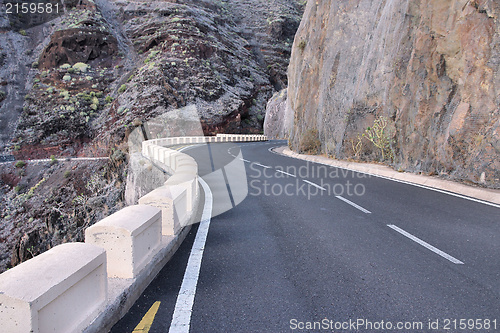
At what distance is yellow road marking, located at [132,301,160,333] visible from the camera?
2.78 m

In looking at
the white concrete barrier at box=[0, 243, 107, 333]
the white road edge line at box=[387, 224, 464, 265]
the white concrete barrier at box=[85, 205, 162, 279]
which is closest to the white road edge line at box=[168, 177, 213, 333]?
the white concrete barrier at box=[85, 205, 162, 279]

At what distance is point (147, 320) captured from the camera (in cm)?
291

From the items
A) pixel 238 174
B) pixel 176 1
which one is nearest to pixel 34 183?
pixel 238 174

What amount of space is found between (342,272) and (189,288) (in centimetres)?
176

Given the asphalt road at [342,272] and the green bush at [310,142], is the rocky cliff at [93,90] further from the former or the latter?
the asphalt road at [342,272]

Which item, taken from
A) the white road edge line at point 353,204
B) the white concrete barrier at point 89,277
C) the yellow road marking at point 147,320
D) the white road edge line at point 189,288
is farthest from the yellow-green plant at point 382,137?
the yellow road marking at point 147,320


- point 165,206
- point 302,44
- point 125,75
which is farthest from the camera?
point 125,75

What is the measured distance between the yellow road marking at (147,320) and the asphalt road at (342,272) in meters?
0.05

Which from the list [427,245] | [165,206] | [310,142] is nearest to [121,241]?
[165,206]

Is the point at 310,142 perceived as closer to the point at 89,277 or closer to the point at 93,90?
the point at 89,277

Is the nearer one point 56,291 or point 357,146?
point 56,291

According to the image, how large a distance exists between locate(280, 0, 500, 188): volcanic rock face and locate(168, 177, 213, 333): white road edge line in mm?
7803

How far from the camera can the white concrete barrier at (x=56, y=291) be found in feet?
6.70

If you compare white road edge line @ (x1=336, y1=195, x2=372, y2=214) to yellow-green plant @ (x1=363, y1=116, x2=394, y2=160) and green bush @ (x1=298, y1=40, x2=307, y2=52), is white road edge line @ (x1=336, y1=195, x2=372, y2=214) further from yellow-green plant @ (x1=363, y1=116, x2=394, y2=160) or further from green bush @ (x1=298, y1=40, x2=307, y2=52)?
green bush @ (x1=298, y1=40, x2=307, y2=52)
